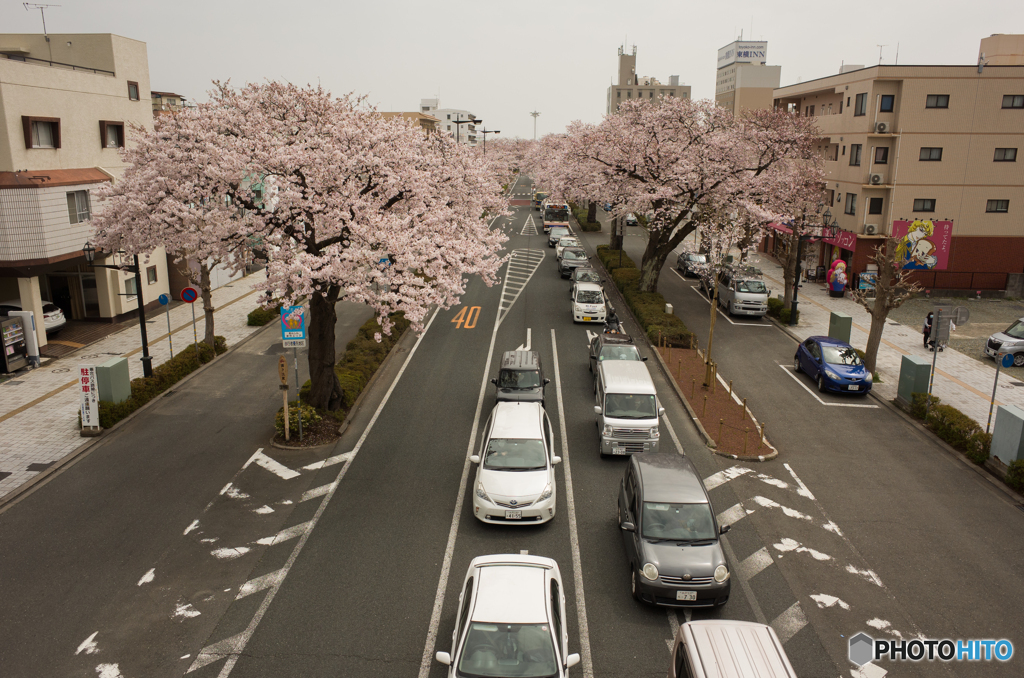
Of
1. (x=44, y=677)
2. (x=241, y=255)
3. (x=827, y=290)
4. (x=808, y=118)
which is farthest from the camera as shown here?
(x=808, y=118)

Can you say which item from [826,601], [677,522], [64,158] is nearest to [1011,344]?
[826,601]

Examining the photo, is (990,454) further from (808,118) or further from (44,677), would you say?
(808,118)

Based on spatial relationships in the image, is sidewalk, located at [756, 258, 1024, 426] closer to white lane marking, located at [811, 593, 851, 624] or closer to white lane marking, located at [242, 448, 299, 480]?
white lane marking, located at [811, 593, 851, 624]

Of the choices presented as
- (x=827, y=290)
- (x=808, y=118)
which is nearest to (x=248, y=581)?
(x=827, y=290)

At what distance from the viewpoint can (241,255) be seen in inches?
749

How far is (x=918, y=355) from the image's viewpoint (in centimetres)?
2836

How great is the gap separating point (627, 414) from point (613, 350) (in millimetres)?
5324

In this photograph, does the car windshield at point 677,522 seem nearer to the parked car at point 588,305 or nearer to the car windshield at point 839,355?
the car windshield at point 839,355

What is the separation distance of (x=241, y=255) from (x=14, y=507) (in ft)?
27.0

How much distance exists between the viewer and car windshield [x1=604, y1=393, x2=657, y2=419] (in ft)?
60.7

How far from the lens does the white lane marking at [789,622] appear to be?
11.6 metres

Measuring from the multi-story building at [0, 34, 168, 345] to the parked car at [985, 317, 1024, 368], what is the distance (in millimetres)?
32800

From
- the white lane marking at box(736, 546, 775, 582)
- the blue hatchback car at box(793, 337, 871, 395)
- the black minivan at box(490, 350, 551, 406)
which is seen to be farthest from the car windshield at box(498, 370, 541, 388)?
the blue hatchback car at box(793, 337, 871, 395)

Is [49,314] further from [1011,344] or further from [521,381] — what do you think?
[1011,344]
